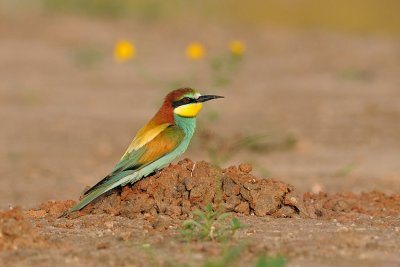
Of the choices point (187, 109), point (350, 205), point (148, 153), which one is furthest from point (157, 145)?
point (350, 205)

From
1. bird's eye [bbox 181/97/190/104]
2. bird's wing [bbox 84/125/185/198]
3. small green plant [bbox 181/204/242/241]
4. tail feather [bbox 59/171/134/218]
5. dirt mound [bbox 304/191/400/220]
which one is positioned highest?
bird's eye [bbox 181/97/190/104]

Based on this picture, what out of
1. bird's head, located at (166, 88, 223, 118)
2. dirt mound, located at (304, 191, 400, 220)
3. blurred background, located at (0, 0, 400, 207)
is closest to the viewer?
bird's head, located at (166, 88, 223, 118)

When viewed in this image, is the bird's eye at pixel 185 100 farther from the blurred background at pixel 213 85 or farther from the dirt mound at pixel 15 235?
the dirt mound at pixel 15 235

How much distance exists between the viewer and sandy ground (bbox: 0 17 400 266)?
165 inches

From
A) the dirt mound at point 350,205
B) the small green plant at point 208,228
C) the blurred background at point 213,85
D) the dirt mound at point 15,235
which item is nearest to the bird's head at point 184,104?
the blurred background at point 213,85

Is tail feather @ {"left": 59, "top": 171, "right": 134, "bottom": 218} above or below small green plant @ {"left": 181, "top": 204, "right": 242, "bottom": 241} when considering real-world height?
above

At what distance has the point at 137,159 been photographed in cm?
489

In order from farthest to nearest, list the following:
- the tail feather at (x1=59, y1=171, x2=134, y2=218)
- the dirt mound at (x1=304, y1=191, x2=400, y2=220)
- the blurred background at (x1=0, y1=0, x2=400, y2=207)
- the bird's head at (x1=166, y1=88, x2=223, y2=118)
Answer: the blurred background at (x1=0, y1=0, x2=400, y2=207)
the dirt mound at (x1=304, y1=191, x2=400, y2=220)
the bird's head at (x1=166, y1=88, x2=223, y2=118)
the tail feather at (x1=59, y1=171, x2=134, y2=218)

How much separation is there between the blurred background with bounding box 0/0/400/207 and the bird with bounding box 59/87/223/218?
534 millimetres

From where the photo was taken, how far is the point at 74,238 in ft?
14.6

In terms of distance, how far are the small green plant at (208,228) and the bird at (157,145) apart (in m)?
0.49

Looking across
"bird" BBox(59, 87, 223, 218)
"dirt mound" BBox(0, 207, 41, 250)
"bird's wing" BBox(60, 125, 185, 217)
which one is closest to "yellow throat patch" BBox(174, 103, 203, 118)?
"bird" BBox(59, 87, 223, 218)

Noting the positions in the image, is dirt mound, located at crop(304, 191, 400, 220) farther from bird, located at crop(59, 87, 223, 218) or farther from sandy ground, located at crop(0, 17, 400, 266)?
bird, located at crop(59, 87, 223, 218)

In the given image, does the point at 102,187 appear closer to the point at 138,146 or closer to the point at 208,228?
the point at 138,146
